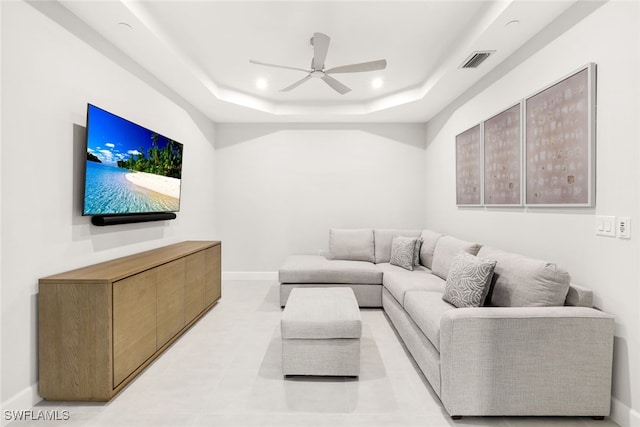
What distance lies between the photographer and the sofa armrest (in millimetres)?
1834

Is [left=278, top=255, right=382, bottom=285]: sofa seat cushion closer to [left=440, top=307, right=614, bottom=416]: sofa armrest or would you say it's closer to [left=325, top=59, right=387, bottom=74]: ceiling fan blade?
[left=440, top=307, right=614, bottom=416]: sofa armrest

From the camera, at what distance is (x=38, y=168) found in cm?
205

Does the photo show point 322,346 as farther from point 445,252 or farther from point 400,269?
point 400,269

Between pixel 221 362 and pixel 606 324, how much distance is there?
2.54 meters

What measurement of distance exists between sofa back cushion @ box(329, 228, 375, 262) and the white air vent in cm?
240

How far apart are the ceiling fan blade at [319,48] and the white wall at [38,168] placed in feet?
5.62

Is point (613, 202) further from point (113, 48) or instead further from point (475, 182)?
point (113, 48)

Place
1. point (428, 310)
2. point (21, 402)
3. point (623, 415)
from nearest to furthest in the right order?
1. point (623, 415)
2. point (21, 402)
3. point (428, 310)

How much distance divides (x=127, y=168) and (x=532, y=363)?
3.26 m

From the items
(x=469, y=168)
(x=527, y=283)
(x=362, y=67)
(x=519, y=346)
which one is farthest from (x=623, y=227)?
(x=362, y=67)

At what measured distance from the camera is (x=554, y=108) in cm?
234

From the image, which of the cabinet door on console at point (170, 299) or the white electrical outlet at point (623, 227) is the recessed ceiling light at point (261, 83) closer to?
the cabinet door on console at point (170, 299)

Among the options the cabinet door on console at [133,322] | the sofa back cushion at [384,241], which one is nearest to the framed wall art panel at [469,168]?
the sofa back cushion at [384,241]

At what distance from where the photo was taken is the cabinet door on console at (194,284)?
3211 millimetres
